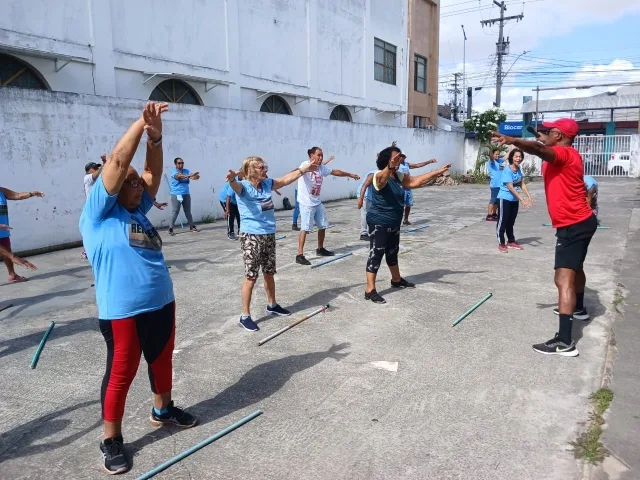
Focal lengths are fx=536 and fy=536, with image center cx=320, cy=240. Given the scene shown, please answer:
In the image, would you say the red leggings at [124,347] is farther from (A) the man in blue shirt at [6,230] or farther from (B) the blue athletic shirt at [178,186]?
(B) the blue athletic shirt at [178,186]

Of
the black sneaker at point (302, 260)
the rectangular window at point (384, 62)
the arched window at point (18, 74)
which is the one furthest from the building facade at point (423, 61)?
the black sneaker at point (302, 260)

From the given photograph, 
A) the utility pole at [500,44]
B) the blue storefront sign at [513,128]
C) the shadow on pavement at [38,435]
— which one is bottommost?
the shadow on pavement at [38,435]

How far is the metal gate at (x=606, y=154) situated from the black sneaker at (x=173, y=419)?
30078mm

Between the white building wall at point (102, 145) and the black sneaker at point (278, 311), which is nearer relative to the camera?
the black sneaker at point (278, 311)

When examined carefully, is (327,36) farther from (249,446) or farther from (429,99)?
(249,446)

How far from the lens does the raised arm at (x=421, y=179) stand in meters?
5.85

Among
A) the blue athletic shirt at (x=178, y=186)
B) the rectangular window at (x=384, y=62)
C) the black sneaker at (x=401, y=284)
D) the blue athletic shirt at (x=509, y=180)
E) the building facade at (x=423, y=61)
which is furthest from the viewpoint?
the building facade at (x=423, y=61)

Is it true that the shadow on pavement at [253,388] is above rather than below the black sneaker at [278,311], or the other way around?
below

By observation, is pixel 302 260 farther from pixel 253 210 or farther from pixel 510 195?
pixel 510 195

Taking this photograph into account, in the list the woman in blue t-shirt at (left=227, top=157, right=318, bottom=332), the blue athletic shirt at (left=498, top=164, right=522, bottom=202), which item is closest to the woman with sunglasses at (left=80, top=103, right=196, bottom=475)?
the woman in blue t-shirt at (left=227, top=157, right=318, bottom=332)

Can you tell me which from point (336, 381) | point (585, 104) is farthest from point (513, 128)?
point (336, 381)

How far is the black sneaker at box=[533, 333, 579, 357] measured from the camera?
15.1 feet

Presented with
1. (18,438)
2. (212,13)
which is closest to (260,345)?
(18,438)

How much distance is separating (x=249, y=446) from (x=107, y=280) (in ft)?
4.31
